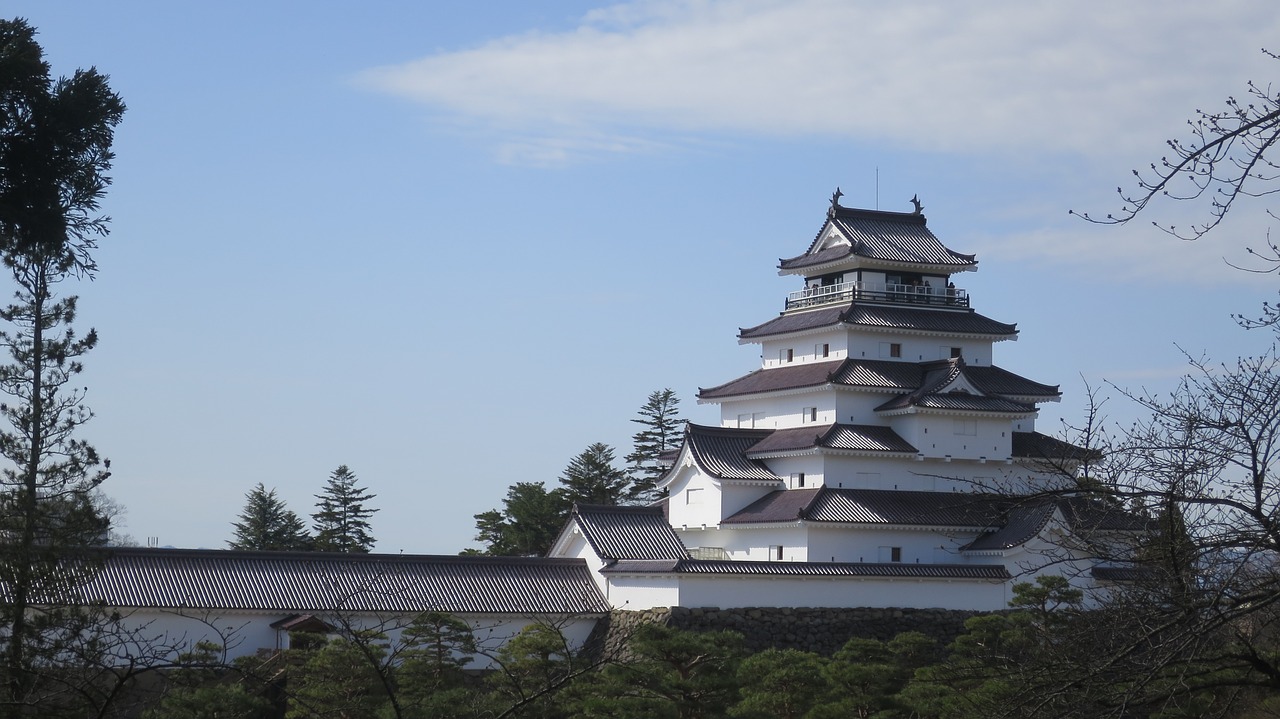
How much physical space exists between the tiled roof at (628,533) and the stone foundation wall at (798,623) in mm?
2311

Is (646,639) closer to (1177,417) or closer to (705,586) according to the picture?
(705,586)

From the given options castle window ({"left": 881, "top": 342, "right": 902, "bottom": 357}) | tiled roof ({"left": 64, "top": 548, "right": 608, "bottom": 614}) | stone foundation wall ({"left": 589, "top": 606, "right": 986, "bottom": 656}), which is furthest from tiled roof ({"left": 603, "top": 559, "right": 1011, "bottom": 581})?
castle window ({"left": 881, "top": 342, "right": 902, "bottom": 357})

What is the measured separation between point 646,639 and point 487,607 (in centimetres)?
927

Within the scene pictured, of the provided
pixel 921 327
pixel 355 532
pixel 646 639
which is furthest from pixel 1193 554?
pixel 355 532

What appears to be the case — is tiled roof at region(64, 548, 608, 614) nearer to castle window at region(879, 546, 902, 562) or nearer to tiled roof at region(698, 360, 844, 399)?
castle window at region(879, 546, 902, 562)

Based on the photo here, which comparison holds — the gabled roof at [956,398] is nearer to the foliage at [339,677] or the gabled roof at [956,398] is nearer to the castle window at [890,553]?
the castle window at [890,553]

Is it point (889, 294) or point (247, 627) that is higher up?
point (889, 294)

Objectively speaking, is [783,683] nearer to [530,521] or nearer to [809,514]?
[809,514]

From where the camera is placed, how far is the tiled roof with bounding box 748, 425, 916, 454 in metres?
37.0

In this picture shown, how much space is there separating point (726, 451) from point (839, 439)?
3462 mm

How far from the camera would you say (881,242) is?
41.7 m

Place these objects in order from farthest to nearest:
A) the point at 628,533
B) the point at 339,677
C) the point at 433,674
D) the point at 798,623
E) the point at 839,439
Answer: the point at 839,439 < the point at 628,533 < the point at 798,623 < the point at 433,674 < the point at 339,677

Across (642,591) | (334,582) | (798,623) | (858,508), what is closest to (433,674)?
(334,582)

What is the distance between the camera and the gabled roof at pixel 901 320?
39.6 m
